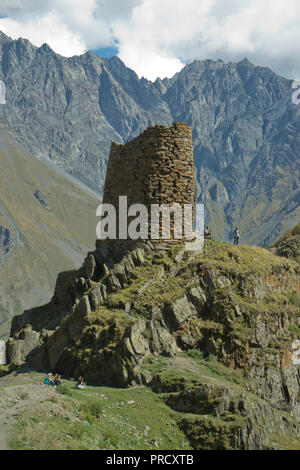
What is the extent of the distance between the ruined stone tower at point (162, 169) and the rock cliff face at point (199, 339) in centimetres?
256

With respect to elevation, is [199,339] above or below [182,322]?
below

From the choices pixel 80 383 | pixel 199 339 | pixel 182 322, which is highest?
pixel 182 322

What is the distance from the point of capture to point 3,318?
17738 cm

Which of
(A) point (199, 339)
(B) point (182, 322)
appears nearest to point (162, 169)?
(B) point (182, 322)

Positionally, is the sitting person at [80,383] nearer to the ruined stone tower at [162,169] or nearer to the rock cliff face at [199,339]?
the rock cliff face at [199,339]

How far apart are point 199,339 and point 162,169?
879 centimetres

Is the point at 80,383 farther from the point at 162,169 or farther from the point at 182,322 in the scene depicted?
the point at 162,169

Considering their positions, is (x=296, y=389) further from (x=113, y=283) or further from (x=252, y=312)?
(x=113, y=283)

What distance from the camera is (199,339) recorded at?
17797 mm

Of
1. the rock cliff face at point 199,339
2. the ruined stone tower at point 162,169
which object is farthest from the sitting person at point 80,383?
the ruined stone tower at point 162,169

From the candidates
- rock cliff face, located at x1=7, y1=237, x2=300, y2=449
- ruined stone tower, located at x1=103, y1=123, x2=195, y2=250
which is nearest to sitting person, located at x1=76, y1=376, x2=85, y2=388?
rock cliff face, located at x1=7, y1=237, x2=300, y2=449

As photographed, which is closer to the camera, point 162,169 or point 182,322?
point 182,322

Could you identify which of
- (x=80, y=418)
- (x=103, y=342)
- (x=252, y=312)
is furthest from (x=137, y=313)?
(x=80, y=418)

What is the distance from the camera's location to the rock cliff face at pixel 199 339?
46.2 feet
